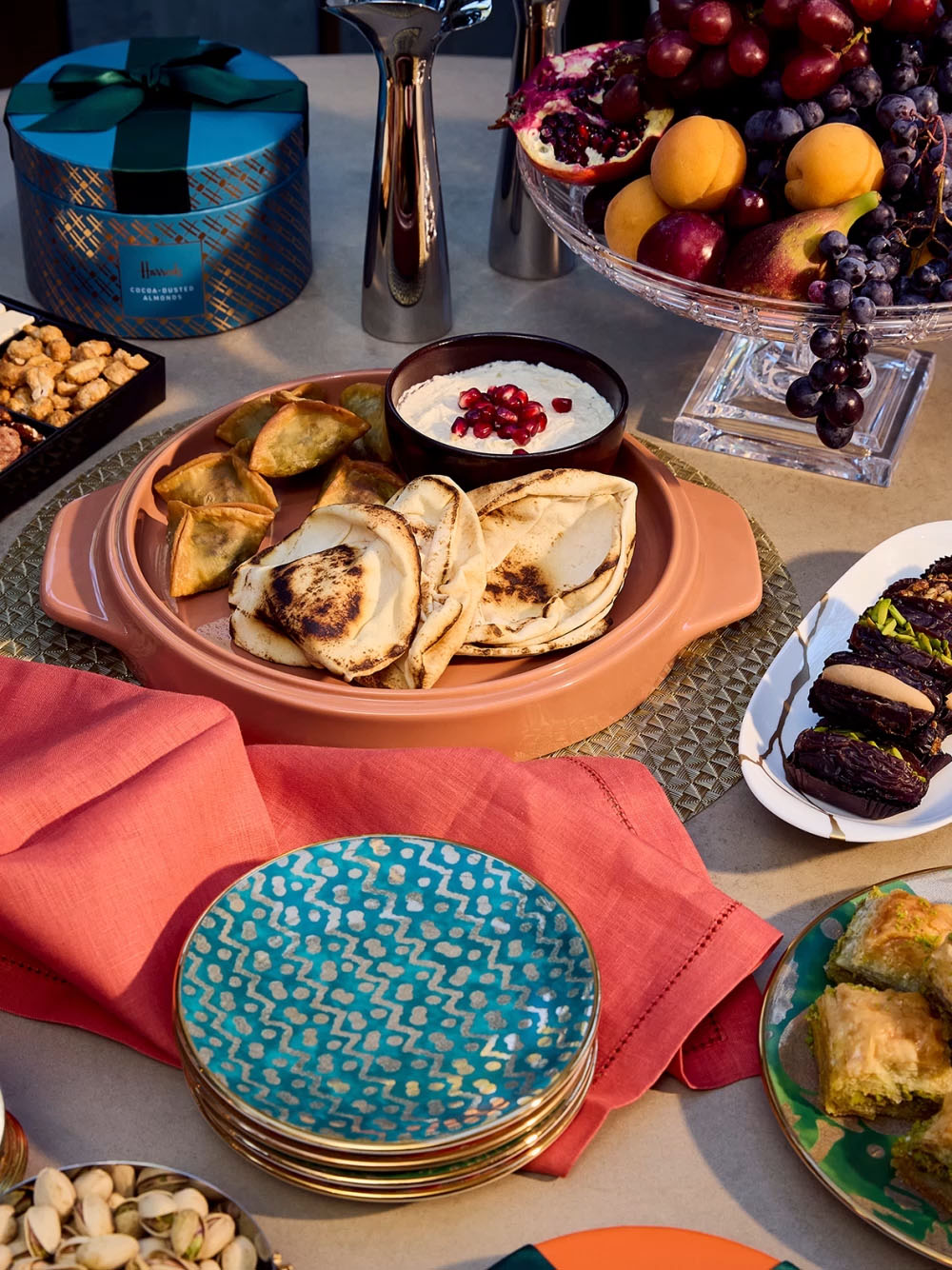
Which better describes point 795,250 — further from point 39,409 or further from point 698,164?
point 39,409

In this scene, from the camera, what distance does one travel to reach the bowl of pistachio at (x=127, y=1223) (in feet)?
2.52

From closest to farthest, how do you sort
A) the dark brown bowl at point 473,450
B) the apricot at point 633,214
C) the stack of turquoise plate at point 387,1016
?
the stack of turquoise plate at point 387,1016 < the dark brown bowl at point 473,450 < the apricot at point 633,214

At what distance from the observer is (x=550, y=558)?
1352 millimetres

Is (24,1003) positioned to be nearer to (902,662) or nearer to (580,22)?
(902,662)

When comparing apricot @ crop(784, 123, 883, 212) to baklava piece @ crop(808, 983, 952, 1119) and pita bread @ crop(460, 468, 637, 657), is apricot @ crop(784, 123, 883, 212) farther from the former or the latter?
baklava piece @ crop(808, 983, 952, 1119)

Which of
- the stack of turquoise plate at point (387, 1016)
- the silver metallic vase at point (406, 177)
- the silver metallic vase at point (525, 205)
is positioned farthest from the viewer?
the silver metallic vase at point (525, 205)

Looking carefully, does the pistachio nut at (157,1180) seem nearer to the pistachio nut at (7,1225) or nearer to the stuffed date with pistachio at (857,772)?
the pistachio nut at (7,1225)

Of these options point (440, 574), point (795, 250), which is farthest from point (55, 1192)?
point (795, 250)

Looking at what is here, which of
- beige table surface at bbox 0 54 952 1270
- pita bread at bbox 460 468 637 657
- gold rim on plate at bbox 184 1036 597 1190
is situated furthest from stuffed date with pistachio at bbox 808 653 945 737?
gold rim on plate at bbox 184 1036 597 1190

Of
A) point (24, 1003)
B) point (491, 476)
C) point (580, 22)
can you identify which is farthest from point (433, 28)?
point (580, 22)

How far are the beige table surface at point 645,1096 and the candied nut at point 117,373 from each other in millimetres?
69

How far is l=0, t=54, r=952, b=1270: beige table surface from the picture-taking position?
2.95ft

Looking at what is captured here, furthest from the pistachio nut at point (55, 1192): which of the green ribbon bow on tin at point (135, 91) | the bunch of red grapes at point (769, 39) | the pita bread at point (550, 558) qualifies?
the green ribbon bow on tin at point (135, 91)

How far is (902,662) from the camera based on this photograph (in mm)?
1208
